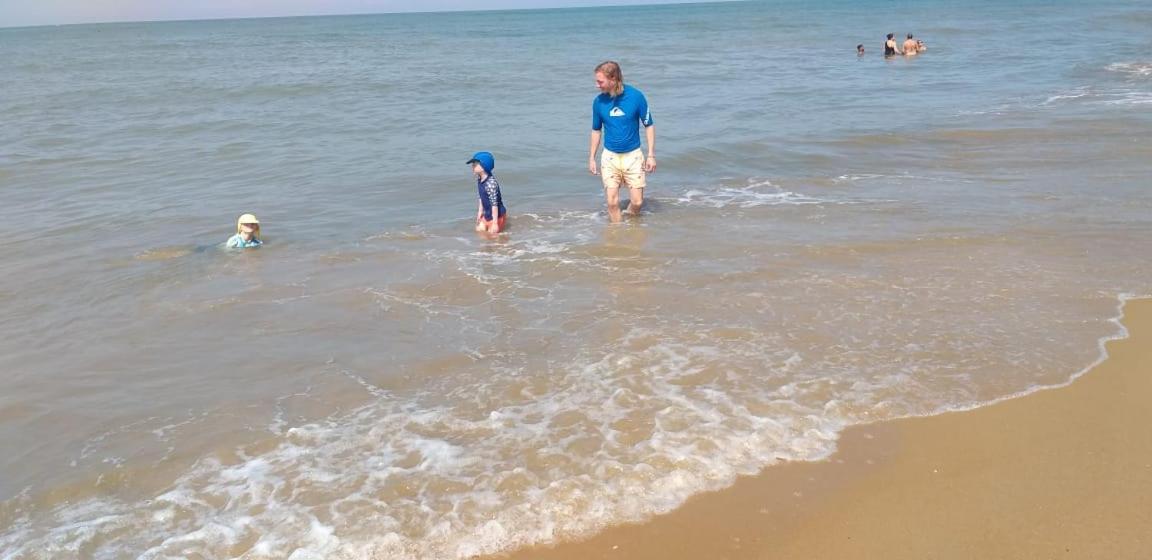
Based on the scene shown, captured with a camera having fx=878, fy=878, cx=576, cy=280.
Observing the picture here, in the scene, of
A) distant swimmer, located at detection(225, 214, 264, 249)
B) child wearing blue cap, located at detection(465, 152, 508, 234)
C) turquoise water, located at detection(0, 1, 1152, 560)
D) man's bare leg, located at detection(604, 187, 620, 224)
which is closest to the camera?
turquoise water, located at detection(0, 1, 1152, 560)

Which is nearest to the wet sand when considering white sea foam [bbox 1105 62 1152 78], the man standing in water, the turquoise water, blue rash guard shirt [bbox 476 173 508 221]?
the turquoise water

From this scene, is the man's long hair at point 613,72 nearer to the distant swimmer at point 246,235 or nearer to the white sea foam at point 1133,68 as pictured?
the distant swimmer at point 246,235

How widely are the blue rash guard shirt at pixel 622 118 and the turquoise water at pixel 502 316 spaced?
861 mm

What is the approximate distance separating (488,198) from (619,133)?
1401 millimetres

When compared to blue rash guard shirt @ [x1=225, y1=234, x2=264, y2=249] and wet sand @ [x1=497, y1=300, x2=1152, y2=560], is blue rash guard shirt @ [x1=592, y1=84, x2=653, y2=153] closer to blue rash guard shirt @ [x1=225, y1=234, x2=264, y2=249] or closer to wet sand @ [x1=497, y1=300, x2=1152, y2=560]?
blue rash guard shirt @ [x1=225, y1=234, x2=264, y2=249]

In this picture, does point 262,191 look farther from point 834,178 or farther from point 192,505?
point 192,505

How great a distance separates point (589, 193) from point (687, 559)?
732cm

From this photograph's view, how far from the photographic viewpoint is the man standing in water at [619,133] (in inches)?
314

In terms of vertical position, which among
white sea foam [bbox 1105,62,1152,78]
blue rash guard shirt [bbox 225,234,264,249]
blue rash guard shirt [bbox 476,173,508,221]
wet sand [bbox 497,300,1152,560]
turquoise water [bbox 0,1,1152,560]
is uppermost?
blue rash guard shirt [bbox 476,173,508,221]

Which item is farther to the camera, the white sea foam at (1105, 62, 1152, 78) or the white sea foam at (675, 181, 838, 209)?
the white sea foam at (1105, 62, 1152, 78)

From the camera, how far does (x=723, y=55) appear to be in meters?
34.1

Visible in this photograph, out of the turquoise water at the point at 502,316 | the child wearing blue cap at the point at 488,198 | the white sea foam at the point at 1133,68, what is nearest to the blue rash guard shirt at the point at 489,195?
the child wearing blue cap at the point at 488,198

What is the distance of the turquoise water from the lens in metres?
3.89

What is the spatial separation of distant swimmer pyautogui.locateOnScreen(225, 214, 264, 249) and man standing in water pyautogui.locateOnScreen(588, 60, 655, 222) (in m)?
3.19
